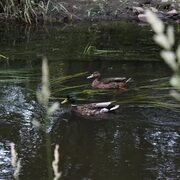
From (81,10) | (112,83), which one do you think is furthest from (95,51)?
(81,10)

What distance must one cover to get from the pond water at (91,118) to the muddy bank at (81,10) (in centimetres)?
272

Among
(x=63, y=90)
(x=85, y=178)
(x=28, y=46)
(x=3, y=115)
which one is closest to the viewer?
(x=85, y=178)

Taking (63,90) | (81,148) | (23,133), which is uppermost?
(63,90)

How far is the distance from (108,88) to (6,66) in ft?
6.76

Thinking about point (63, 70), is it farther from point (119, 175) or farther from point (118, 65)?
point (119, 175)

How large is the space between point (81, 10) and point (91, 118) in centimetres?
869

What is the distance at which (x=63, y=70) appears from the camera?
7883mm

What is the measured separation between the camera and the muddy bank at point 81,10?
12.8 m

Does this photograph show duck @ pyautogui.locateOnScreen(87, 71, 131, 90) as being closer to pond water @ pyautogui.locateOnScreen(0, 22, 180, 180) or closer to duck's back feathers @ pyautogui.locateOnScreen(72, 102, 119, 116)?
pond water @ pyautogui.locateOnScreen(0, 22, 180, 180)

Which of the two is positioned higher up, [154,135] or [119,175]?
[154,135]

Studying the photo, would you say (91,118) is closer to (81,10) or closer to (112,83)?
(112,83)

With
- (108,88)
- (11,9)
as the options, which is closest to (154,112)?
(108,88)

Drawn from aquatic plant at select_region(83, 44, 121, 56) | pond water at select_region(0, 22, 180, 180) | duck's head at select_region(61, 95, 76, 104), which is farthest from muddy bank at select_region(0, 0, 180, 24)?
duck's head at select_region(61, 95, 76, 104)

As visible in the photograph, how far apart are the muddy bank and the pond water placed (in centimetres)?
272
